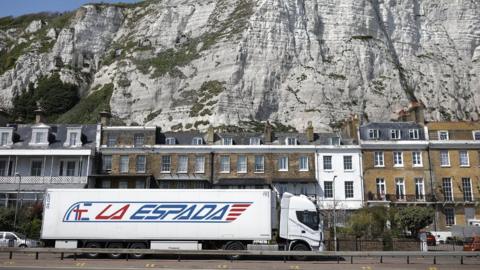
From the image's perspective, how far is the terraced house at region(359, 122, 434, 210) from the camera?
41.6 metres

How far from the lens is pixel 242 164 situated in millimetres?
42531

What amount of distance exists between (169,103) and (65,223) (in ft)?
193

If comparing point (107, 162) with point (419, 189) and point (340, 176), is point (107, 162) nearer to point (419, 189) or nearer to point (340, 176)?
point (340, 176)

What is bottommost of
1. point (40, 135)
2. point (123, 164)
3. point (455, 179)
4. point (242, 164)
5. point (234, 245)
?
point (234, 245)

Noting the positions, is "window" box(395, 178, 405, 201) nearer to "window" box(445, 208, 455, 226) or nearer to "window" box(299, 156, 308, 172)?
"window" box(445, 208, 455, 226)

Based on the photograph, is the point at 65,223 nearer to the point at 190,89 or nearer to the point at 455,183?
the point at 455,183

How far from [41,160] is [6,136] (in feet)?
13.8

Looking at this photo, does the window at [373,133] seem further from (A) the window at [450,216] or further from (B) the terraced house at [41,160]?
(B) the terraced house at [41,160]

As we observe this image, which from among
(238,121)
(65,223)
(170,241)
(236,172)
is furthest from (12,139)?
(238,121)

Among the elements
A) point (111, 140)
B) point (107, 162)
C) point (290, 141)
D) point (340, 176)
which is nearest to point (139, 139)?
point (111, 140)

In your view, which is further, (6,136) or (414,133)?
(414,133)

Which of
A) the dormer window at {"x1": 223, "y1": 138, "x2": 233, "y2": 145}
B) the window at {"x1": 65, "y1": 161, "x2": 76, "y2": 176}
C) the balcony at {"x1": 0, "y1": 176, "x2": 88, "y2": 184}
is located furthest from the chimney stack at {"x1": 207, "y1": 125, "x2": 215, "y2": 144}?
the window at {"x1": 65, "y1": 161, "x2": 76, "y2": 176}

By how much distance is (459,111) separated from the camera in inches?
3184

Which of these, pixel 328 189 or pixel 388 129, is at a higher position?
pixel 388 129
